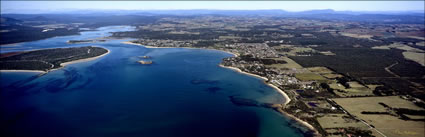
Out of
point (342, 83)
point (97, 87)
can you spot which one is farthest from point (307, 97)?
point (97, 87)

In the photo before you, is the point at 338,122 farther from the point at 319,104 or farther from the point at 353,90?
the point at 353,90

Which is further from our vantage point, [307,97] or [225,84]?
[225,84]

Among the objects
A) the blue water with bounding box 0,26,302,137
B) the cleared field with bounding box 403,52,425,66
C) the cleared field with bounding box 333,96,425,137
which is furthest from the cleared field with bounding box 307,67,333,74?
the cleared field with bounding box 403,52,425,66

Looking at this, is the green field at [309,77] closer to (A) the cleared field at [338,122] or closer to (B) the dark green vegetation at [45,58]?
(A) the cleared field at [338,122]

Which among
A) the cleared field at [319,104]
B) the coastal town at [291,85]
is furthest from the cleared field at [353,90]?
the cleared field at [319,104]

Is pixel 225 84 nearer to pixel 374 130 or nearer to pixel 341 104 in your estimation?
pixel 341 104

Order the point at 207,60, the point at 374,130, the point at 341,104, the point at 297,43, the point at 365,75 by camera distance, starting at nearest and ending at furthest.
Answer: the point at 374,130, the point at 341,104, the point at 365,75, the point at 207,60, the point at 297,43

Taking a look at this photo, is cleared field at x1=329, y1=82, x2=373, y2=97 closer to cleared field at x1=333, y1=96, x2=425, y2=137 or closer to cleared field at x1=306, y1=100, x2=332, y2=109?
cleared field at x1=333, y1=96, x2=425, y2=137
